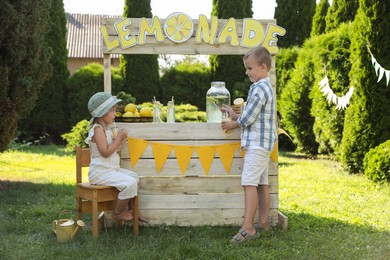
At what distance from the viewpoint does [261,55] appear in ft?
14.4

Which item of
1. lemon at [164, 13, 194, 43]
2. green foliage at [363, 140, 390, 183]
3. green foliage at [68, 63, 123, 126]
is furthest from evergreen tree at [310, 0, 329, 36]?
lemon at [164, 13, 194, 43]

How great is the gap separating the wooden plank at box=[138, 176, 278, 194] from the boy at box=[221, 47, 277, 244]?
1.40ft

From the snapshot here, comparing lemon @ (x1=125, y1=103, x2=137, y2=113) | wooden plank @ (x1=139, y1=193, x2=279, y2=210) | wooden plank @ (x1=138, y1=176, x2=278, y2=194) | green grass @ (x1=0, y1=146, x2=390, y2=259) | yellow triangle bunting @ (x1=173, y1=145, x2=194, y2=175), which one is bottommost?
green grass @ (x1=0, y1=146, x2=390, y2=259)

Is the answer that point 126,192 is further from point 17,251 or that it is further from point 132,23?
point 132,23

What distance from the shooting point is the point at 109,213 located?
476 centimetres

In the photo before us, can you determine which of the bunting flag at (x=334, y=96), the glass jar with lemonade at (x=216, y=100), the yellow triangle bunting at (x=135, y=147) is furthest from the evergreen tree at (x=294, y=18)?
the yellow triangle bunting at (x=135, y=147)

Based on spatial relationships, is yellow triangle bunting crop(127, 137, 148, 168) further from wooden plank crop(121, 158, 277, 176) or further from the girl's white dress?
the girl's white dress

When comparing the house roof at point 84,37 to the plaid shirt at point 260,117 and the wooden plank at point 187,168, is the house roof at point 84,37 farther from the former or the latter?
the plaid shirt at point 260,117

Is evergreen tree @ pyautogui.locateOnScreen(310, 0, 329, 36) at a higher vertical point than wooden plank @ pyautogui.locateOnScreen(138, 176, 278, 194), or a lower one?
higher

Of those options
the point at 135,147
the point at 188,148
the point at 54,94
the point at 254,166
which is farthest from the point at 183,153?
the point at 54,94

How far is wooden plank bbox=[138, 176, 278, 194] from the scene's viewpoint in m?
4.82

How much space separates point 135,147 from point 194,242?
1077 mm

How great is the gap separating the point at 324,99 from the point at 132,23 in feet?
20.1

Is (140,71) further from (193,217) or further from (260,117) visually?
(260,117)
